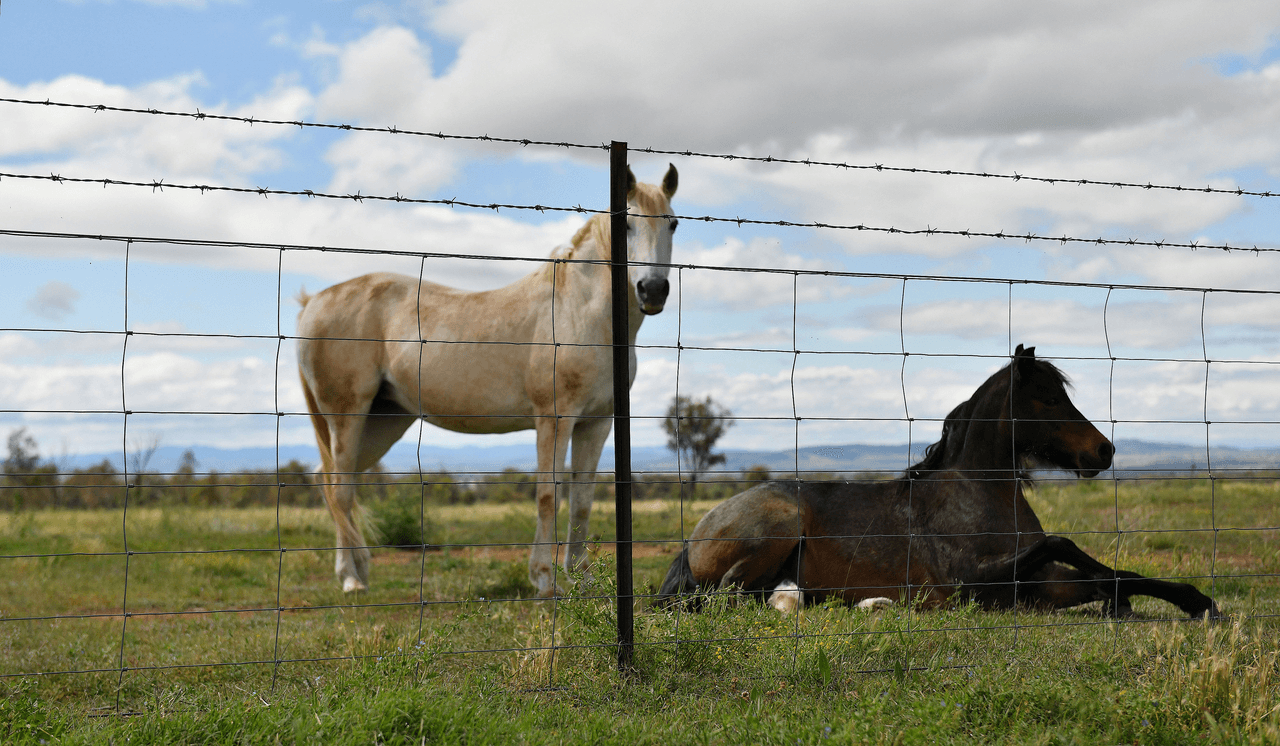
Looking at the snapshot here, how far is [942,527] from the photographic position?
577cm

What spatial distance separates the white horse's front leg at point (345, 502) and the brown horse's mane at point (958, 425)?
187 inches

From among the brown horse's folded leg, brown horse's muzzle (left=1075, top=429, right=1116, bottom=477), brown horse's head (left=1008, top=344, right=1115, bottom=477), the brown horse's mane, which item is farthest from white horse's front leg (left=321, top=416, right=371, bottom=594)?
brown horse's muzzle (left=1075, top=429, right=1116, bottom=477)

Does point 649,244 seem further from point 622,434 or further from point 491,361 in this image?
point 622,434

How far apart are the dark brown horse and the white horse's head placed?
148 cm

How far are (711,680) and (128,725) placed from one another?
225 centimetres

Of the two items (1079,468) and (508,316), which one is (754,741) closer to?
(1079,468)

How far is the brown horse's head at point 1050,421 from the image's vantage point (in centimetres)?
564

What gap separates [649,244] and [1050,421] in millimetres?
2881

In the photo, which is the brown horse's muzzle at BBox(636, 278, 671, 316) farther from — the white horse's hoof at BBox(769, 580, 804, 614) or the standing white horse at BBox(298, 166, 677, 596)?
the white horse's hoof at BBox(769, 580, 804, 614)

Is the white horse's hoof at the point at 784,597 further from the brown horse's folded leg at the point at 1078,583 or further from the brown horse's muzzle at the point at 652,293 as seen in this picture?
the brown horse's muzzle at the point at 652,293

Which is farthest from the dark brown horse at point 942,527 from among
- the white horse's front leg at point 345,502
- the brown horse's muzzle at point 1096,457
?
the white horse's front leg at point 345,502

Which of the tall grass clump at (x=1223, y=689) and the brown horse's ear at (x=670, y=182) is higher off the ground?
the brown horse's ear at (x=670, y=182)

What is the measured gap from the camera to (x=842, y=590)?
5570mm

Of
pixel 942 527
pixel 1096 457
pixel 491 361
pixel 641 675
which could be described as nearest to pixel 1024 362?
pixel 1096 457
